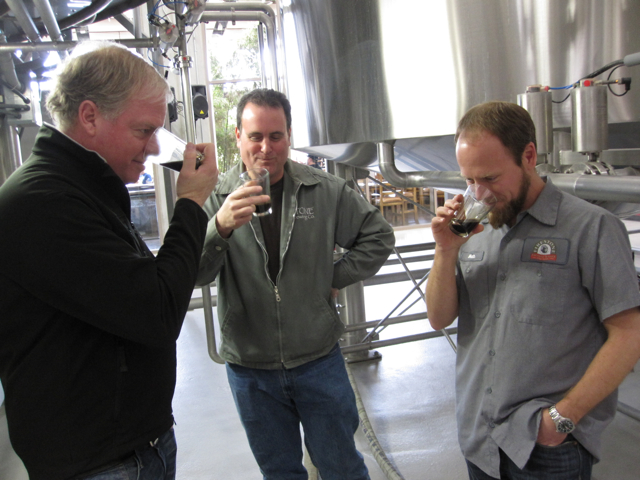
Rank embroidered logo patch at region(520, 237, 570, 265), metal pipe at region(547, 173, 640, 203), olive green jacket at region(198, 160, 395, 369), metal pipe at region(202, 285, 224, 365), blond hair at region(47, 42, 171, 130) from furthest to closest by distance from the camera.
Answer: metal pipe at region(202, 285, 224, 365) < olive green jacket at region(198, 160, 395, 369) < metal pipe at region(547, 173, 640, 203) < embroidered logo patch at region(520, 237, 570, 265) < blond hair at region(47, 42, 171, 130)

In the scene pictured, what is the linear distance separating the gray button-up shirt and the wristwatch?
0.03 metres

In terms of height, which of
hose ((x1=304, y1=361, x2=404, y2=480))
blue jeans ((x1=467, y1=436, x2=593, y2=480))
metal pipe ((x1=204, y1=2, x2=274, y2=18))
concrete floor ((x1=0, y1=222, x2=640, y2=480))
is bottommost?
concrete floor ((x1=0, y1=222, x2=640, y2=480))

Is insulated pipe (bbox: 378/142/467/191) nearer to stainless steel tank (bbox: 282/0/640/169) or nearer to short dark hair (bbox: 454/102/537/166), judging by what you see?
stainless steel tank (bbox: 282/0/640/169)

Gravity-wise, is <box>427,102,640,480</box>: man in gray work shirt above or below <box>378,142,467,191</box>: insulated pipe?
below

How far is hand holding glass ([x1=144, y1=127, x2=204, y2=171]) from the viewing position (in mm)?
1159

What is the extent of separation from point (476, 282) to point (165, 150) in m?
0.86

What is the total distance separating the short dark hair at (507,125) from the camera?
45.6 inches

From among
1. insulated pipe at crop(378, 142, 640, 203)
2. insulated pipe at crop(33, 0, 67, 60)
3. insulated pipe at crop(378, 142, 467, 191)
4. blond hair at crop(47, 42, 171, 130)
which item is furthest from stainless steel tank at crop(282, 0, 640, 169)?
blond hair at crop(47, 42, 171, 130)

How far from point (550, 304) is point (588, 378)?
17 cm

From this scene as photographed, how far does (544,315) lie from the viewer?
1.16 meters

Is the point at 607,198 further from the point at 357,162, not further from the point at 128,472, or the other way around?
the point at 357,162

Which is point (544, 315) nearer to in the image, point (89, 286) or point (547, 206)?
point (547, 206)

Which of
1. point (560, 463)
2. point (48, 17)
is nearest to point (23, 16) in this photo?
point (48, 17)

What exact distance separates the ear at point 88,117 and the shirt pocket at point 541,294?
998mm
